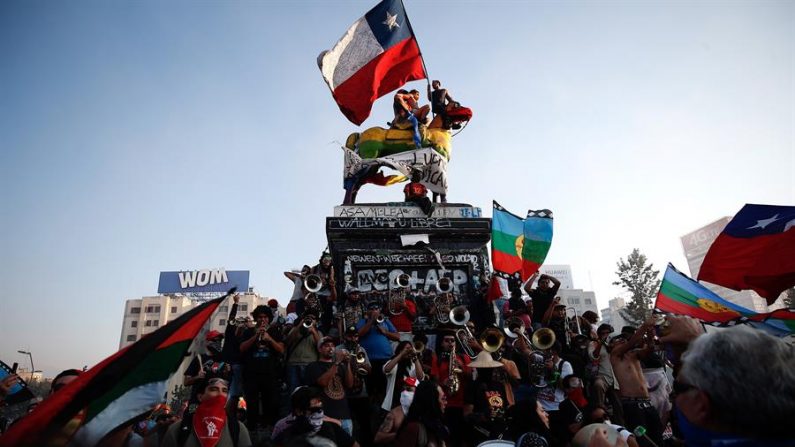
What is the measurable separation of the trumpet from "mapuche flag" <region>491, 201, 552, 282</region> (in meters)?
4.62

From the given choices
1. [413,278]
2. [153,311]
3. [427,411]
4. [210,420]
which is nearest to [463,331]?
[427,411]

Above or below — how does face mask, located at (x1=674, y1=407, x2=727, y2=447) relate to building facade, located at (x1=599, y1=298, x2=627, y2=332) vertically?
below

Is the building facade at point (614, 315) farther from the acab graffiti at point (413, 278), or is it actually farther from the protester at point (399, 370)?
the protester at point (399, 370)

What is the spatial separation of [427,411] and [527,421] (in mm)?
1188

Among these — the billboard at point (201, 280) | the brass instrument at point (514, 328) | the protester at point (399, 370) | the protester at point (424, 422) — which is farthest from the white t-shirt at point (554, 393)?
the billboard at point (201, 280)

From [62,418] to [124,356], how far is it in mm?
517

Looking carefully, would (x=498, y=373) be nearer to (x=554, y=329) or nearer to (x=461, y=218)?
(x=554, y=329)

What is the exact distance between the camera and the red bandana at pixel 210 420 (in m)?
4.86

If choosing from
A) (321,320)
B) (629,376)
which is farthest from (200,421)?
(321,320)

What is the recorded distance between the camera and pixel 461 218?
44.8 feet

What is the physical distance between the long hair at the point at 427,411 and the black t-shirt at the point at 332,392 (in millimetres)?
1025

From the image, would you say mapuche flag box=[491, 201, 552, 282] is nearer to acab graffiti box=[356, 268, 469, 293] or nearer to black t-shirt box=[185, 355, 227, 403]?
→ acab graffiti box=[356, 268, 469, 293]

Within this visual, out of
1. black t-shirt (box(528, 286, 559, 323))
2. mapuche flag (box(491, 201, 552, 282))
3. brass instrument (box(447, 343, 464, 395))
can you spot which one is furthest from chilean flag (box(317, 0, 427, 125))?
brass instrument (box(447, 343, 464, 395))

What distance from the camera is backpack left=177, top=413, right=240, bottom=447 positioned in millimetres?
4871
